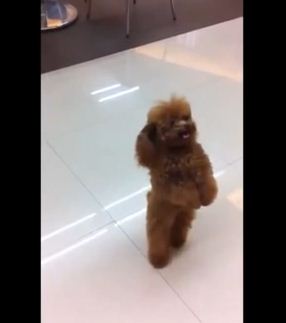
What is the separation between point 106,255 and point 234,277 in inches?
16.8

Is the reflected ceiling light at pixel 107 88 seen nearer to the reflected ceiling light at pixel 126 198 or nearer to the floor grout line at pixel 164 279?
the reflected ceiling light at pixel 126 198

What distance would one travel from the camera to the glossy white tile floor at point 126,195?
1.54m

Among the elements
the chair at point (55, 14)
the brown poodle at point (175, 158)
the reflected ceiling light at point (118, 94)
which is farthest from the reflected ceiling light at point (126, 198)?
the chair at point (55, 14)

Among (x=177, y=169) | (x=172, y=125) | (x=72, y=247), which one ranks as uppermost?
(x=172, y=125)

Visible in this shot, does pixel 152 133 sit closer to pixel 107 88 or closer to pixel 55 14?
pixel 107 88

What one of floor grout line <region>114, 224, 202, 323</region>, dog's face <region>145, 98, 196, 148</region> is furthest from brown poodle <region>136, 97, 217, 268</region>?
floor grout line <region>114, 224, 202, 323</region>

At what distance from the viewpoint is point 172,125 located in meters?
1.35

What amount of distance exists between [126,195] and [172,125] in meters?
0.62

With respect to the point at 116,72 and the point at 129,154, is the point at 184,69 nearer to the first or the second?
the point at 116,72

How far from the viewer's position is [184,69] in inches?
106

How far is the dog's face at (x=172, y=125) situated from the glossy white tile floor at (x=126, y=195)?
471 mm

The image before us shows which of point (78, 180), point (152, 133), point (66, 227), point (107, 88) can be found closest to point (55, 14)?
point (107, 88)

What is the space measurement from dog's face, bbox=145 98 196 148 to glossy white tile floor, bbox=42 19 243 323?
471 millimetres
